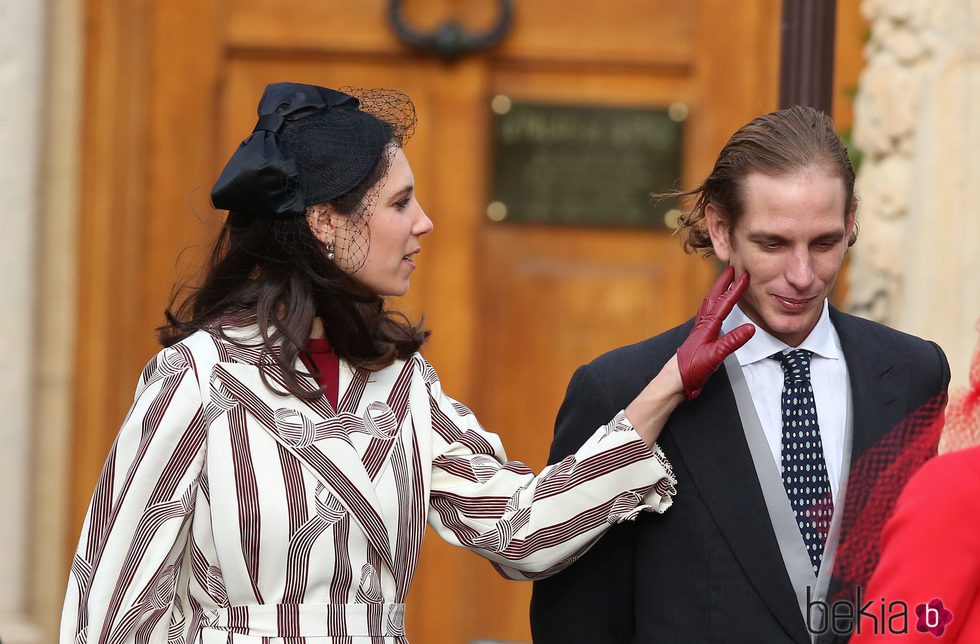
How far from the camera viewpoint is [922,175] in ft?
14.4

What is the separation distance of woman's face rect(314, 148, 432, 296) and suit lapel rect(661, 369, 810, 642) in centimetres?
56

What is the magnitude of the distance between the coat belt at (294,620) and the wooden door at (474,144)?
2.31 metres

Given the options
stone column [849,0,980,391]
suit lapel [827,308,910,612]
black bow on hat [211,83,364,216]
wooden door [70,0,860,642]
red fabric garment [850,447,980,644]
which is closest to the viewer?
red fabric garment [850,447,980,644]

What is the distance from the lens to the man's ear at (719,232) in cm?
283

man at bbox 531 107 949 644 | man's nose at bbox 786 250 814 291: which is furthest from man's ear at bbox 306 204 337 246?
man's nose at bbox 786 250 814 291

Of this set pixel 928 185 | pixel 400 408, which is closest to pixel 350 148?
pixel 400 408

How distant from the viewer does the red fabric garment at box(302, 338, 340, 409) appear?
279 cm

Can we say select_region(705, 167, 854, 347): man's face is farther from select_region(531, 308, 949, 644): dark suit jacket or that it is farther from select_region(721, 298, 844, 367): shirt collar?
select_region(531, 308, 949, 644): dark suit jacket

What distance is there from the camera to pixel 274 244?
2811 millimetres

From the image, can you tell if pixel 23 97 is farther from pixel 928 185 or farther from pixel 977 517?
pixel 977 517

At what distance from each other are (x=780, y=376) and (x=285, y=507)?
90cm

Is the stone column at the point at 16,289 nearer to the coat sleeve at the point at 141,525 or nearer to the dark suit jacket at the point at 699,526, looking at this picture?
the coat sleeve at the point at 141,525

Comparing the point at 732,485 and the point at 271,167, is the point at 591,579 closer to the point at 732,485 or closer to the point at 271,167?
the point at 732,485

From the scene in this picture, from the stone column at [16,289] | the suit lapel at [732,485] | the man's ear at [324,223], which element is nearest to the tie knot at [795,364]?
the suit lapel at [732,485]
